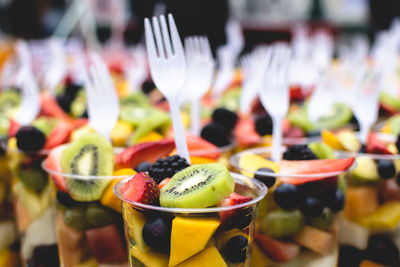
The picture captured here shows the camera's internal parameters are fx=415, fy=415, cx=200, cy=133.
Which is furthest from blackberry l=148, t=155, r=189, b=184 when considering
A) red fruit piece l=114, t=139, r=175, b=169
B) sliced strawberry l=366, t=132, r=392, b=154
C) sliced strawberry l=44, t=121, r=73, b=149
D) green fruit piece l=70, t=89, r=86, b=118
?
green fruit piece l=70, t=89, r=86, b=118

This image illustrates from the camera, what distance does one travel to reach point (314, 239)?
30.4 inches

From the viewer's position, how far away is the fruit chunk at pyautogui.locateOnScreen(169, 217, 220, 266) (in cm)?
56

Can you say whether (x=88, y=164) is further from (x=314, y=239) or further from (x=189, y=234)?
(x=314, y=239)

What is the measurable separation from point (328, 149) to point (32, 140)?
0.64 meters

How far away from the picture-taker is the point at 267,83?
915 mm

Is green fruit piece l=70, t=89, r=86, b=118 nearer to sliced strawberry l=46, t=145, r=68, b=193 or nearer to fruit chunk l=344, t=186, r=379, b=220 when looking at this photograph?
sliced strawberry l=46, t=145, r=68, b=193

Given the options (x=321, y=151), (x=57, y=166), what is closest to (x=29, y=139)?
(x=57, y=166)

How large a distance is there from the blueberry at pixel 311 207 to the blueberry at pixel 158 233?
29 centimetres

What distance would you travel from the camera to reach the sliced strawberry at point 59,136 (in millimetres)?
959

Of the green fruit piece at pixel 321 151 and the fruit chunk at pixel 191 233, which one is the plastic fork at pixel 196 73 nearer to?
the green fruit piece at pixel 321 151

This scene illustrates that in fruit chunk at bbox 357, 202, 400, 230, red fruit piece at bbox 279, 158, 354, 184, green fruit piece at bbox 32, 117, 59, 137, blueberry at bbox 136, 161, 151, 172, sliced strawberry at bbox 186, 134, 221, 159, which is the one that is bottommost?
fruit chunk at bbox 357, 202, 400, 230

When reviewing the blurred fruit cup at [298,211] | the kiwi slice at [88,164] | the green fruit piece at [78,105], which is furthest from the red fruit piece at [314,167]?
the green fruit piece at [78,105]

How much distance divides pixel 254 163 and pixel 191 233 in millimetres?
288

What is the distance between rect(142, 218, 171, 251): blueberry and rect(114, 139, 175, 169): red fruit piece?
24 centimetres
